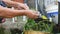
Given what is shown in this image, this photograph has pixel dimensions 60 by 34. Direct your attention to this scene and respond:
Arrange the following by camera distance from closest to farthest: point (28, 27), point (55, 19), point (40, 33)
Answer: point (40, 33), point (28, 27), point (55, 19)

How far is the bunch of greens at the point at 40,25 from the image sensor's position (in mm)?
1229

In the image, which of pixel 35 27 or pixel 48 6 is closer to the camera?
pixel 35 27

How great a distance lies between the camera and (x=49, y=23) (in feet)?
4.30

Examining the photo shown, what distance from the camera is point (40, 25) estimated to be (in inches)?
50.0

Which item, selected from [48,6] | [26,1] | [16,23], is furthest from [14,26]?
[48,6]

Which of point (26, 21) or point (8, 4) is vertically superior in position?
point (8, 4)

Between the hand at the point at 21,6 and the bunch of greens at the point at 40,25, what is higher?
the hand at the point at 21,6

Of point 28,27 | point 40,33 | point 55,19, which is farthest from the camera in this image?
point 55,19

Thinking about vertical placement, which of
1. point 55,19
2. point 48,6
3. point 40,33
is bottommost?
point 40,33

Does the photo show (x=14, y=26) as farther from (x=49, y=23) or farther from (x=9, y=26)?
(x=49, y=23)

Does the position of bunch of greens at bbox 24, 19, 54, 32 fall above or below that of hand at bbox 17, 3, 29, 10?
below

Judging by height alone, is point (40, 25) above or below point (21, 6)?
below

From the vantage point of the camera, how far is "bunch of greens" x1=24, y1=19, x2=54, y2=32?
4.03 feet

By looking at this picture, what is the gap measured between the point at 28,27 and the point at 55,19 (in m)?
0.30
